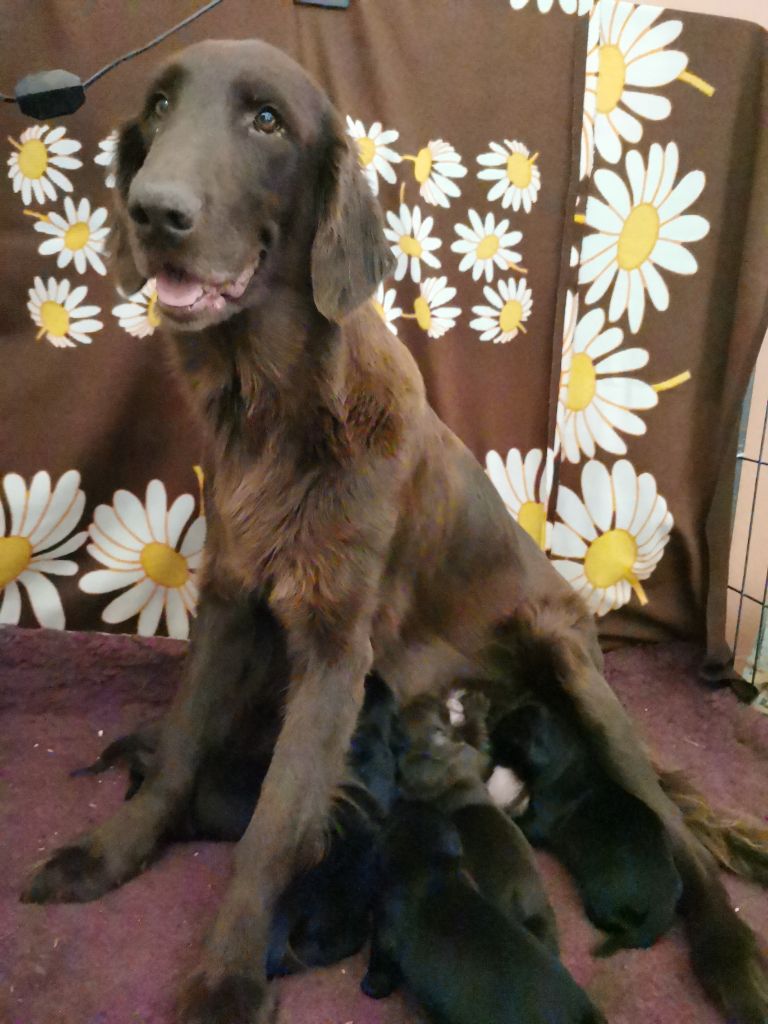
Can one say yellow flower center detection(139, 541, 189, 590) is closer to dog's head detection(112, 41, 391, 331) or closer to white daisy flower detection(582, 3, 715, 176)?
dog's head detection(112, 41, 391, 331)

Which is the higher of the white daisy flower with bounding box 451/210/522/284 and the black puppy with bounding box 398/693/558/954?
the white daisy flower with bounding box 451/210/522/284

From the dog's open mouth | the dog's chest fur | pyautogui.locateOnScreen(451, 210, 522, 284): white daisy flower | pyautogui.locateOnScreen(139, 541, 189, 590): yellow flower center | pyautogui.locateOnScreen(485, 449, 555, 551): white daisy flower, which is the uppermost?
pyautogui.locateOnScreen(451, 210, 522, 284): white daisy flower

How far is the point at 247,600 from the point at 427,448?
1.49 feet

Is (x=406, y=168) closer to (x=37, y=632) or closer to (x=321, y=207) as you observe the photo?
(x=321, y=207)

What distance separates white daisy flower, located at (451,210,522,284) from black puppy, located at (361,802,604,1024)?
134 centimetres

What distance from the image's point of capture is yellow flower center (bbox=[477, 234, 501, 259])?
1910 millimetres

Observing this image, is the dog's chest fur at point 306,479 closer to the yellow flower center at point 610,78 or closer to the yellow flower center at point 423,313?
the yellow flower center at point 423,313

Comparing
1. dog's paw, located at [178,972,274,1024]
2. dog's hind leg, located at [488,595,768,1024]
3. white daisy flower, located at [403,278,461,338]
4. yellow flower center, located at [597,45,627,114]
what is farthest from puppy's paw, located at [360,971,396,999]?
yellow flower center, located at [597,45,627,114]

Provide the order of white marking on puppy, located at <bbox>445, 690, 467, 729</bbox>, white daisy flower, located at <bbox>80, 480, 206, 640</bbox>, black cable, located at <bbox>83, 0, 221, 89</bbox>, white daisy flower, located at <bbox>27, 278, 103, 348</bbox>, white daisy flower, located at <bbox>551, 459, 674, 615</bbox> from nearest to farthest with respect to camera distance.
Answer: black cable, located at <bbox>83, 0, 221, 89</bbox>
white marking on puppy, located at <bbox>445, 690, 467, 729</bbox>
white daisy flower, located at <bbox>27, 278, 103, 348</bbox>
white daisy flower, located at <bbox>80, 480, 206, 640</bbox>
white daisy flower, located at <bbox>551, 459, 674, 615</bbox>

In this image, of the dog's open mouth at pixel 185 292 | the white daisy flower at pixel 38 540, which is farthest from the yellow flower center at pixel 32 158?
the dog's open mouth at pixel 185 292

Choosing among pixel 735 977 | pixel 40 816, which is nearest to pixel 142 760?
pixel 40 816

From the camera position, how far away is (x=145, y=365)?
177cm

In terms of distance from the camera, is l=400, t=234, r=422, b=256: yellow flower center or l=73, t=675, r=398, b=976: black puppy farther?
l=400, t=234, r=422, b=256: yellow flower center

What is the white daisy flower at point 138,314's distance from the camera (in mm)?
1734
